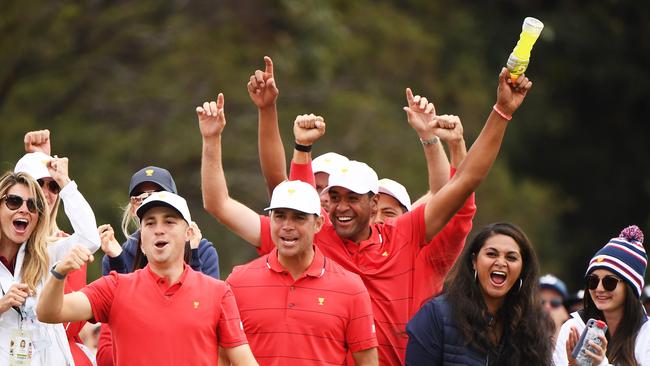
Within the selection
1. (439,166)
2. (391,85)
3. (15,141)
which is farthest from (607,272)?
(391,85)

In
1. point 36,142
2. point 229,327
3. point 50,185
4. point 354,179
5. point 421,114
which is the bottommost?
point 229,327

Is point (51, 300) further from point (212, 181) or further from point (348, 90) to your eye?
point (348, 90)

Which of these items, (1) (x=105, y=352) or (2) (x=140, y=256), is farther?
(2) (x=140, y=256)

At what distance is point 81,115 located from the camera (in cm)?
2502

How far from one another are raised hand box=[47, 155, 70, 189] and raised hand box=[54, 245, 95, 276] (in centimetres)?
131

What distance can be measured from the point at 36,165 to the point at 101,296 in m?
1.76

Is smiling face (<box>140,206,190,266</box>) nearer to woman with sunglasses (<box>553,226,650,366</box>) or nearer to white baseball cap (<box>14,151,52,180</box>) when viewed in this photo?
white baseball cap (<box>14,151,52,180</box>)

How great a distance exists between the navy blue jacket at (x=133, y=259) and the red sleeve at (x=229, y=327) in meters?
1.06

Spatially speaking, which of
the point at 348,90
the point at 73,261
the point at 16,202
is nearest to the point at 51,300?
the point at 73,261

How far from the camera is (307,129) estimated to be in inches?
381

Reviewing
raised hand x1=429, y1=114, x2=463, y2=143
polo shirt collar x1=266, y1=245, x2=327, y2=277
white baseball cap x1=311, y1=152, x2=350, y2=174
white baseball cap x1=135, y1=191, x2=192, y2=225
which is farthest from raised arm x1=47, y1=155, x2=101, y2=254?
raised hand x1=429, y1=114, x2=463, y2=143

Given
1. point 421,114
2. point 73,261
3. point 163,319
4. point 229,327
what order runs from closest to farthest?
point 73,261 < point 163,319 < point 229,327 < point 421,114

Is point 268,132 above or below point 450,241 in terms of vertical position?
above

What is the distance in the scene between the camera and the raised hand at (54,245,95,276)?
26.2ft
